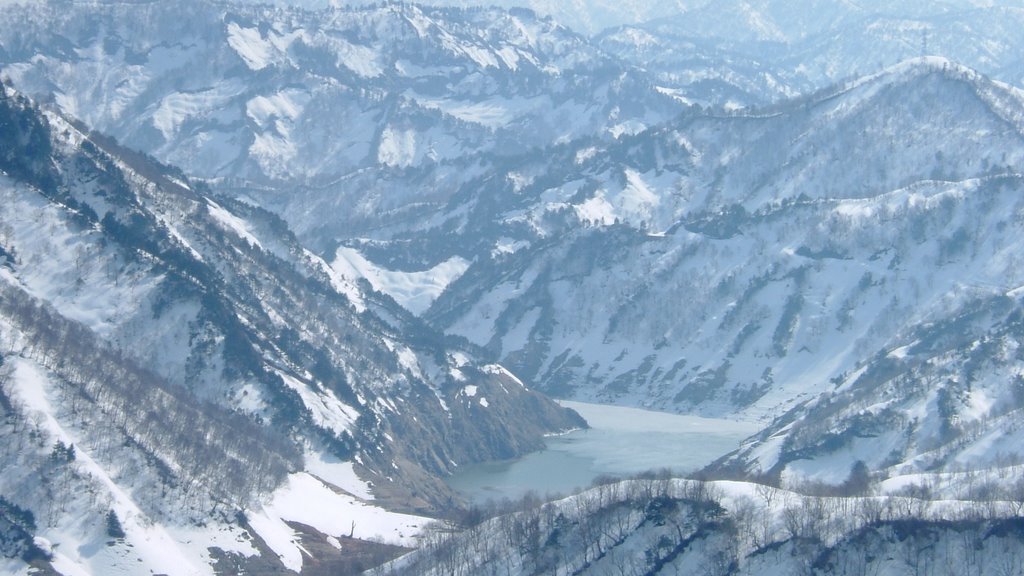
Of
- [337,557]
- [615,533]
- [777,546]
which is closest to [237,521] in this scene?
[337,557]

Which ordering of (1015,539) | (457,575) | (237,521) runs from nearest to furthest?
(1015,539) → (457,575) → (237,521)

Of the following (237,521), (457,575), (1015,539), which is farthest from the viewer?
(237,521)

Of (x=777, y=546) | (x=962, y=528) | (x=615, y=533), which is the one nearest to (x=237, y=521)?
(x=615, y=533)

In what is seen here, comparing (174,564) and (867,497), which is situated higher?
(867,497)

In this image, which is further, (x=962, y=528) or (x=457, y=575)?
(x=457, y=575)

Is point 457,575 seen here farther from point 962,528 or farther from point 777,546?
point 962,528

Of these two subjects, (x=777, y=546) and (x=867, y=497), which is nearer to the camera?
(x=777, y=546)

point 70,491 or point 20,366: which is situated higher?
point 20,366

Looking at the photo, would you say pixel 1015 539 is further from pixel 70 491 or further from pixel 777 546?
pixel 70 491
